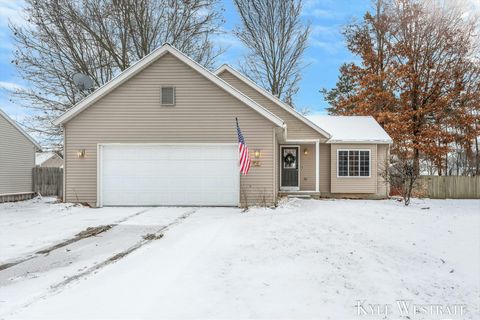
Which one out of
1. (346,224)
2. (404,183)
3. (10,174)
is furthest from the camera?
(10,174)

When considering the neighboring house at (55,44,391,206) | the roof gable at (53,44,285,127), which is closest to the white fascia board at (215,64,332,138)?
the neighboring house at (55,44,391,206)

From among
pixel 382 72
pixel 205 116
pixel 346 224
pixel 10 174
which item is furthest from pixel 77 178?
pixel 382 72

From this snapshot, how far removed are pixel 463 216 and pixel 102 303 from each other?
12.8 m

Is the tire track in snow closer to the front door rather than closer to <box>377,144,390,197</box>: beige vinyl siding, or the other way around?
the front door

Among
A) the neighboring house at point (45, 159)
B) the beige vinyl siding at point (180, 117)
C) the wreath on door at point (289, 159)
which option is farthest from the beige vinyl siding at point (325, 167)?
the neighboring house at point (45, 159)

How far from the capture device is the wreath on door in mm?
17641

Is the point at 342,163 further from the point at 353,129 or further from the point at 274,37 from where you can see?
the point at 274,37

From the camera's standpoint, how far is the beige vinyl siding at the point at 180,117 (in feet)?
42.0

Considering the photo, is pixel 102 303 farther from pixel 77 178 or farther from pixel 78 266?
pixel 77 178

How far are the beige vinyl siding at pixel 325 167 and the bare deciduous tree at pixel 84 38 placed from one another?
10.3 m

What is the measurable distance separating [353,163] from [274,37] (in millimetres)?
10098

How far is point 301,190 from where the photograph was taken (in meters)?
17.4

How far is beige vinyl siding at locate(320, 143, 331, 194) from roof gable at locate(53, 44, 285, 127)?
19.0 ft

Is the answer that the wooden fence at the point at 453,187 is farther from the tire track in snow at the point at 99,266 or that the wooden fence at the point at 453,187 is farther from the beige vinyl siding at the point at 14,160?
the beige vinyl siding at the point at 14,160
